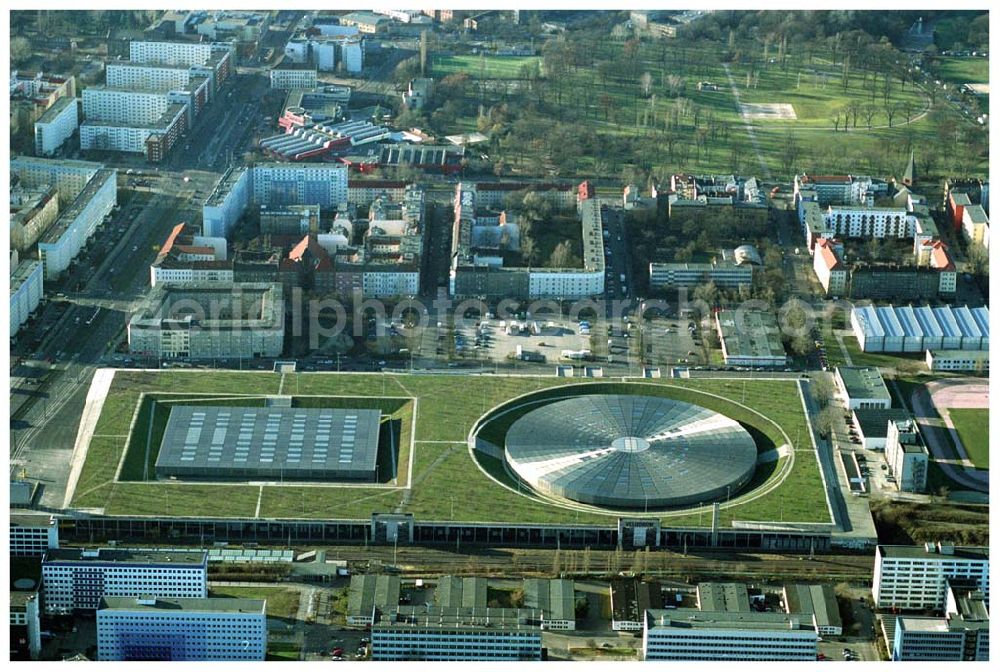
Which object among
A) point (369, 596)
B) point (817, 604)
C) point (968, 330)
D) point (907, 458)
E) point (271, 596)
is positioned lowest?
point (271, 596)

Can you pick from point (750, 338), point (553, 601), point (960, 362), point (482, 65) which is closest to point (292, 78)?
point (482, 65)

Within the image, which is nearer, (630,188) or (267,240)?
(267,240)

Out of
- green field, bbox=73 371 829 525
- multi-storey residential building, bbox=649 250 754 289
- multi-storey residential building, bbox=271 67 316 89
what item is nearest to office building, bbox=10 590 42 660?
green field, bbox=73 371 829 525

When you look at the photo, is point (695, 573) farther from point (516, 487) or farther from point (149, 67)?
point (149, 67)

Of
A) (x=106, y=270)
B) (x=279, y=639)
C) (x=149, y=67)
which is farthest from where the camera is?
(x=149, y=67)

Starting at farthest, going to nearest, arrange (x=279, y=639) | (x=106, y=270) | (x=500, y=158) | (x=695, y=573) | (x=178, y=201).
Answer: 1. (x=500, y=158)
2. (x=178, y=201)
3. (x=106, y=270)
4. (x=695, y=573)
5. (x=279, y=639)

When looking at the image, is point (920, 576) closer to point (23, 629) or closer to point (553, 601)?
point (553, 601)

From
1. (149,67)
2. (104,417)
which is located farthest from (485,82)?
(104,417)
